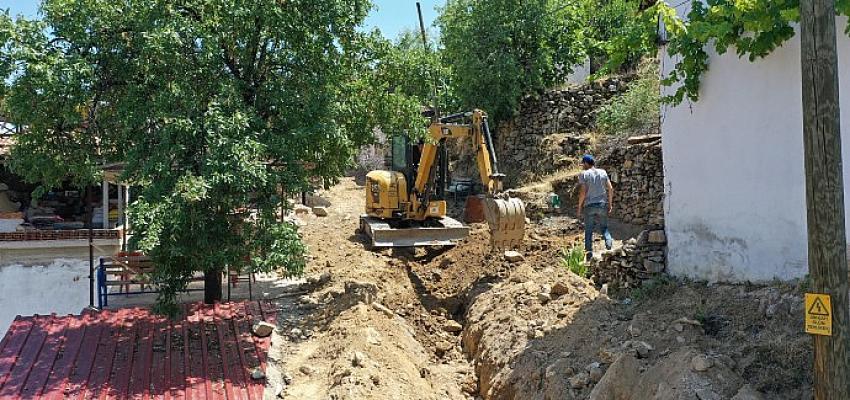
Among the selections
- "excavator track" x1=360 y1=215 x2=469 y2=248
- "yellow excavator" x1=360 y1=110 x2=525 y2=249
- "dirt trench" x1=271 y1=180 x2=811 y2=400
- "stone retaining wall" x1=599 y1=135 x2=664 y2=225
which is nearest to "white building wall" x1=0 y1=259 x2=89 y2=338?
"dirt trench" x1=271 y1=180 x2=811 y2=400

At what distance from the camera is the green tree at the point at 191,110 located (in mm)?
8742

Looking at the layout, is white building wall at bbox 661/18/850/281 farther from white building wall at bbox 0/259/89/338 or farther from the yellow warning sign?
white building wall at bbox 0/259/89/338

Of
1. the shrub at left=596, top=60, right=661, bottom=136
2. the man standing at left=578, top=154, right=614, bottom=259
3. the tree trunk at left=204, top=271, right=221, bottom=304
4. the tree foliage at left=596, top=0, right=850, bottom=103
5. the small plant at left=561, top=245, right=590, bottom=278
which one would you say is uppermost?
the shrub at left=596, top=60, right=661, bottom=136

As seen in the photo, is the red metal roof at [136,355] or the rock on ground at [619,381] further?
the red metal roof at [136,355]

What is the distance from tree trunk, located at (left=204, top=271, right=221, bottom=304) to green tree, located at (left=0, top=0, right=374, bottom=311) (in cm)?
193

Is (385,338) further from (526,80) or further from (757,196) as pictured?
(526,80)

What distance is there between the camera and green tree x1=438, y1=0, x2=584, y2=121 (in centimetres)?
2166

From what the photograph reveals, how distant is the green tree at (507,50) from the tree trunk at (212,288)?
482 inches

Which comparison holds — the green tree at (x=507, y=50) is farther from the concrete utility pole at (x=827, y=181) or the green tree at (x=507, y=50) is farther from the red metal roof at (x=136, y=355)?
the concrete utility pole at (x=827, y=181)

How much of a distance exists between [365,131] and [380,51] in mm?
1388

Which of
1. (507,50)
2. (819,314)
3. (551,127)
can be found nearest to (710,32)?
(819,314)

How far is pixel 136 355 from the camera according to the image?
9305 millimetres

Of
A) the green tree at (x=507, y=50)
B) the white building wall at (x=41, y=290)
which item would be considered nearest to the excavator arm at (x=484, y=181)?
the green tree at (x=507, y=50)

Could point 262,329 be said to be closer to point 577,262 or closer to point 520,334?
point 520,334
